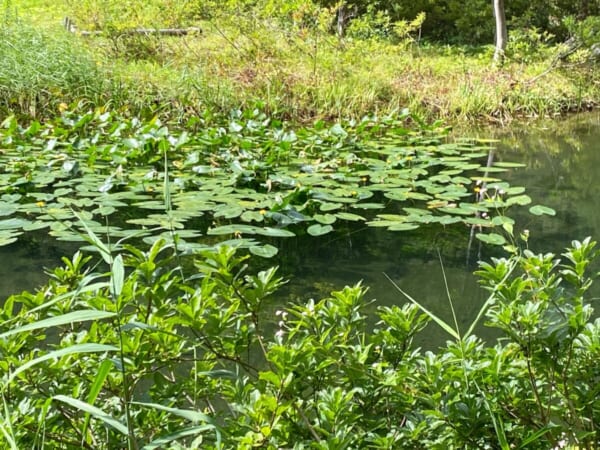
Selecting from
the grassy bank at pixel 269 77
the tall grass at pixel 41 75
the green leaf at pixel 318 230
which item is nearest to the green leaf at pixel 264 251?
the green leaf at pixel 318 230

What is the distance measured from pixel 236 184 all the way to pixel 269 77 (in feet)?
9.88

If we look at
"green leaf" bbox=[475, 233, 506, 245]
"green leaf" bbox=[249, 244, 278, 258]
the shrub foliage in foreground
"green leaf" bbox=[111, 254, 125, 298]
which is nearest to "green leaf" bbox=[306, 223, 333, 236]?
"green leaf" bbox=[249, 244, 278, 258]

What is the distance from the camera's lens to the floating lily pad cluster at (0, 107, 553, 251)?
111 inches

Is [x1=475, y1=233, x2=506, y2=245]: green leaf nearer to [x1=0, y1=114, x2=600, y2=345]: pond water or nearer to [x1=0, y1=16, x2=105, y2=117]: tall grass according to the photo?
[x1=0, y1=114, x2=600, y2=345]: pond water

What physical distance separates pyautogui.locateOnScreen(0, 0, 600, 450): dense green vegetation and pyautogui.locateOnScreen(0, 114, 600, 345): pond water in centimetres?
8

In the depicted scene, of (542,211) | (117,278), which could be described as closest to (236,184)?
(542,211)

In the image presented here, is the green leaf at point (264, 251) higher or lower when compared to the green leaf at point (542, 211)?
lower

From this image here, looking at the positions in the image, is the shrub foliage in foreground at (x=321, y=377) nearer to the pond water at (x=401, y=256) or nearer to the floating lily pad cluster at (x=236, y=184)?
the pond water at (x=401, y=256)

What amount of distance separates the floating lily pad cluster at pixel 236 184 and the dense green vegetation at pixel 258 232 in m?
0.02

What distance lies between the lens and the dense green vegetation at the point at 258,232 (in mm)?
983

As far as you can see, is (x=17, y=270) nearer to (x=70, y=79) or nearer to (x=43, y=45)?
(x=70, y=79)

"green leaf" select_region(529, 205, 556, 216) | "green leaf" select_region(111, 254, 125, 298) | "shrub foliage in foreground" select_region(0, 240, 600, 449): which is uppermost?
"green leaf" select_region(111, 254, 125, 298)

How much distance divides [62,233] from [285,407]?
192 centimetres

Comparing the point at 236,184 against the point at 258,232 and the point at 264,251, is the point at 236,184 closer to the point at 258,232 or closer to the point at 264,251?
the point at 258,232
